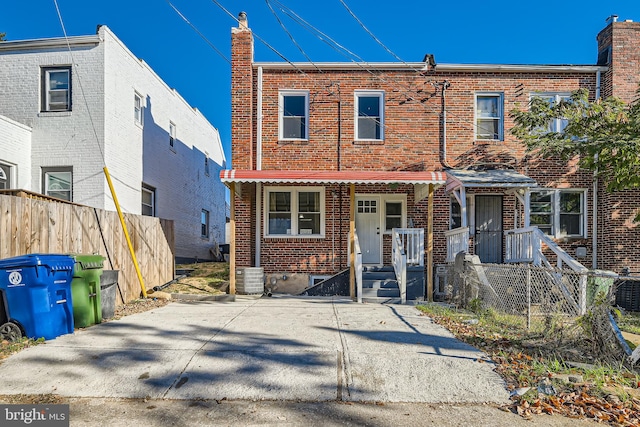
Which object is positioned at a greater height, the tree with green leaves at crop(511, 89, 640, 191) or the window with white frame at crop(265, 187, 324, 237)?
the tree with green leaves at crop(511, 89, 640, 191)

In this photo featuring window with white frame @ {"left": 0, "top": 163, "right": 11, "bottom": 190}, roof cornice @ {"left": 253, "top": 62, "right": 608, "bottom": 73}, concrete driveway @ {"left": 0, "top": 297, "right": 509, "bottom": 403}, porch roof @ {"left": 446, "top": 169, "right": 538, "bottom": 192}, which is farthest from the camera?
roof cornice @ {"left": 253, "top": 62, "right": 608, "bottom": 73}

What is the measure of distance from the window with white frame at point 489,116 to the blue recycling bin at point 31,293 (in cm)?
1185

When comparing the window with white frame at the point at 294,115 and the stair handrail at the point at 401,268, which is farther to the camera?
the window with white frame at the point at 294,115

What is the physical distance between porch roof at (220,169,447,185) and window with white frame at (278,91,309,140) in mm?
2728

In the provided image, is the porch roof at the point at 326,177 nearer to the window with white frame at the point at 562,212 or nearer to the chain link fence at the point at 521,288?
the chain link fence at the point at 521,288

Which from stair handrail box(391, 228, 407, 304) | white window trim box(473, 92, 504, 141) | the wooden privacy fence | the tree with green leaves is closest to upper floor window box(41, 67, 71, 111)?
the wooden privacy fence

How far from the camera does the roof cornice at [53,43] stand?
468 inches

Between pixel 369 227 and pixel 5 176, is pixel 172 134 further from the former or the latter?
pixel 369 227

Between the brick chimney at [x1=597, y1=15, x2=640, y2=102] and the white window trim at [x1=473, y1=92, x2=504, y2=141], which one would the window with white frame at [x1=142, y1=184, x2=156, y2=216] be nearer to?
the white window trim at [x1=473, y1=92, x2=504, y2=141]

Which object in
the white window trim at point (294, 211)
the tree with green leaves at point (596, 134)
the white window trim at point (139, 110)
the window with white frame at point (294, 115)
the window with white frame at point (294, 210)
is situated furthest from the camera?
the white window trim at point (139, 110)

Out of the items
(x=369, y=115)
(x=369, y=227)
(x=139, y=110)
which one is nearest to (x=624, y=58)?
(x=369, y=115)

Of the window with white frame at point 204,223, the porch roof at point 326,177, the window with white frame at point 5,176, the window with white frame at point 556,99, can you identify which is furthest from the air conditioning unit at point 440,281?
the window with white frame at point 5,176

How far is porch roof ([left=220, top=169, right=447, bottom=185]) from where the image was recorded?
10461 mm

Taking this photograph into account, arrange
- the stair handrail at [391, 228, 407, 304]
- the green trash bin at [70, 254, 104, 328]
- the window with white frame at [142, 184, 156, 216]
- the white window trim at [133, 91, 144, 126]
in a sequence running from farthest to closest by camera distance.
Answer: the window with white frame at [142, 184, 156, 216], the white window trim at [133, 91, 144, 126], the stair handrail at [391, 228, 407, 304], the green trash bin at [70, 254, 104, 328]
